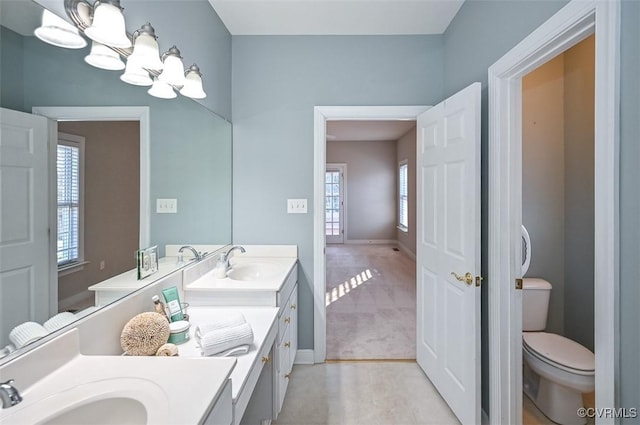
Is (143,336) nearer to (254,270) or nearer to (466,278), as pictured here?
(254,270)

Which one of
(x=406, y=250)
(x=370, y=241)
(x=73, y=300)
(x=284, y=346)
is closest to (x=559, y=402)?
(x=284, y=346)

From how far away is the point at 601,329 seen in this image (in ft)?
3.20

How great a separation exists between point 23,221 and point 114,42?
Answer: 74cm

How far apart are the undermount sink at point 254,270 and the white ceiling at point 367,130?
4318 millimetres

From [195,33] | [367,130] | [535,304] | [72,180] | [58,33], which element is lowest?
[535,304]

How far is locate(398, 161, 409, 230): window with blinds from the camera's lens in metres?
7.08

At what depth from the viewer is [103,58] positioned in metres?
1.10

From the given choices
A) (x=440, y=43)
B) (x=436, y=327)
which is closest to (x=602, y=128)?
(x=436, y=327)

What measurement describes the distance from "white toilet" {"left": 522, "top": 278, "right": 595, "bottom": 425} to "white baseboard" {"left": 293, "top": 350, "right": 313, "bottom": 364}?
1545mm

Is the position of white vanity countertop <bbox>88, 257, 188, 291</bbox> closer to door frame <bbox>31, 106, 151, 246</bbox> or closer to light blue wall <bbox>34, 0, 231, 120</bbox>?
door frame <bbox>31, 106, 151, 246</bbox>

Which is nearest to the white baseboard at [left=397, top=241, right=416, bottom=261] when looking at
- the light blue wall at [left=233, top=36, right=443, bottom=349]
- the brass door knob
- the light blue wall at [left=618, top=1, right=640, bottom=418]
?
the light blue wall at [left=233, top=36, right=443, bottom=349]

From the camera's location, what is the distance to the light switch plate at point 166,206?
4.90ft

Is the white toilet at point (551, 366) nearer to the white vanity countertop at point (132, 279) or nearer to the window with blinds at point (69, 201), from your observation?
the white vanity countertop at point (132, 279)

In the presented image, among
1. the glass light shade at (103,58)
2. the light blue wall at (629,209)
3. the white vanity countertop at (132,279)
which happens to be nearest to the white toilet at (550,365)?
the light blue wall at (629,209)
